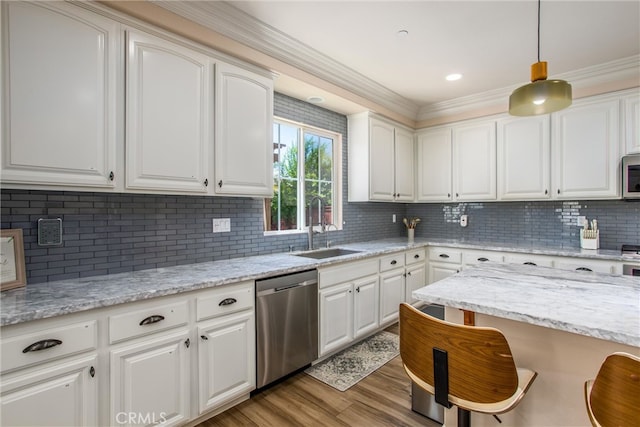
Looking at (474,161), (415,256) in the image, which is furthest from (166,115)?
(474,161)

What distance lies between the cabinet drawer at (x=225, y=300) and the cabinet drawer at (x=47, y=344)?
1.73 feet

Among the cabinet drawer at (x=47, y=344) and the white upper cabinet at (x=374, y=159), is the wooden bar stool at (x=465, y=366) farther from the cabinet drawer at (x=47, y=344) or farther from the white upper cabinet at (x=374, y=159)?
the white upper cabinet at (x=374, y=159)

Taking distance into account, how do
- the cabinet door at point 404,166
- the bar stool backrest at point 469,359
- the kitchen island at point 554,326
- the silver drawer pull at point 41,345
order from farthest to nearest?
the cabinet door at point 404,166 < the silver drawer pull at point 41,345 < the kitchen island at point 554,326 < the bar stool backrest at point 469,359

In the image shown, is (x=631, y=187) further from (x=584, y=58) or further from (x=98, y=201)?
→ (x=98, y=201)

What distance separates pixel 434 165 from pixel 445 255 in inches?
48.5

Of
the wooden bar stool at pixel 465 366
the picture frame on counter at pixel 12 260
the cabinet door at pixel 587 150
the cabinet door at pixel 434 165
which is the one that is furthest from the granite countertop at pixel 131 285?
the cabinet door at pixel 434 165

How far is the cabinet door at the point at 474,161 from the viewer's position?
3.82m

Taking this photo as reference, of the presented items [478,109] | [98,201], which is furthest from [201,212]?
[478,109]

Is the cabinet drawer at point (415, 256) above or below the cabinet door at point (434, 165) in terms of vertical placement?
below

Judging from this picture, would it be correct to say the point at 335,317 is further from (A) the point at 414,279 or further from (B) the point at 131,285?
(B) the point at 131,285

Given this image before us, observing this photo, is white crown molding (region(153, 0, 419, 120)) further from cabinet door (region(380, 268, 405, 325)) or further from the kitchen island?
the kitchen island

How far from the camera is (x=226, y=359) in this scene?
6.48 ft

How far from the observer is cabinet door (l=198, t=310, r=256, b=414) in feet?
6.15

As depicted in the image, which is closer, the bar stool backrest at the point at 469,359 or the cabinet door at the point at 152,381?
the bar stool backrest at the point at 469,359
